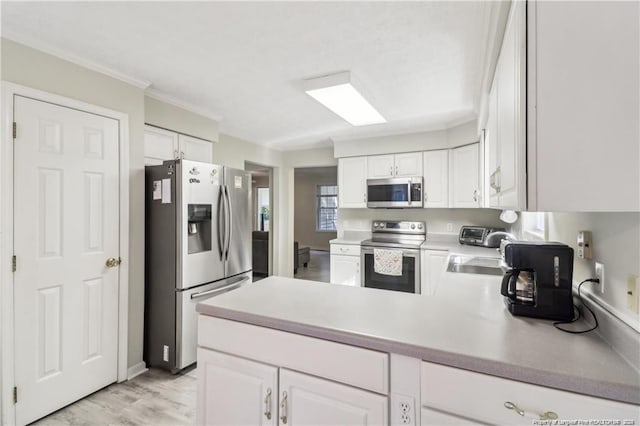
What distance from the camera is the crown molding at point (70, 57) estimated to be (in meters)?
1.74

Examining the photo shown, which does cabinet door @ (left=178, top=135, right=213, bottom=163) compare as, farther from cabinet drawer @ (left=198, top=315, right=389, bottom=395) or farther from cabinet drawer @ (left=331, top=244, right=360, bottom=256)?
cabinet drawer @ (left=198, top=315, right=389, bottom=395)

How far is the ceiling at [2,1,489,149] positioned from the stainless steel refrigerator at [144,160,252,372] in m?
0.74

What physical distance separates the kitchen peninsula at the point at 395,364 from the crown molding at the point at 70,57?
193 cm

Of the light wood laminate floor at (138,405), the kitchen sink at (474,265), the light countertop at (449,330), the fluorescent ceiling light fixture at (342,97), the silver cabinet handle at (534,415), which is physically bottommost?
the light wood laminate floor at (138,405)

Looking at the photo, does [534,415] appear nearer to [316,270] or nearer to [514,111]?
[514,111]

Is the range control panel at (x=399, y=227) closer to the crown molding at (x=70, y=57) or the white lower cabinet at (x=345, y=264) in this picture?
the white lower cabinet at (x=345, y=264)

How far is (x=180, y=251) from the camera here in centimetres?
242

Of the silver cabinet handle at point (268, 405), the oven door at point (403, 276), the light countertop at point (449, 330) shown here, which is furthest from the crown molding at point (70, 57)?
the oven door at point (403, 276)

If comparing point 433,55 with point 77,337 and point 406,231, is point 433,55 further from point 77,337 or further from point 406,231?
point 77,337

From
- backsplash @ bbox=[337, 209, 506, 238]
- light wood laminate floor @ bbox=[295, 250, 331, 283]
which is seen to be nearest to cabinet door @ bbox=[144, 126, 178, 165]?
backsplash @ bbox=[337, 209, 506, 238]

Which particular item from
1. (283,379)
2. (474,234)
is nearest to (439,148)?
(474,234)

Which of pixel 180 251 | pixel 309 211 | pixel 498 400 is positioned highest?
pixel 309 211

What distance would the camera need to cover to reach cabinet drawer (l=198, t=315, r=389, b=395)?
105 centimetres

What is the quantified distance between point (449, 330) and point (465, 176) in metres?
2.98
